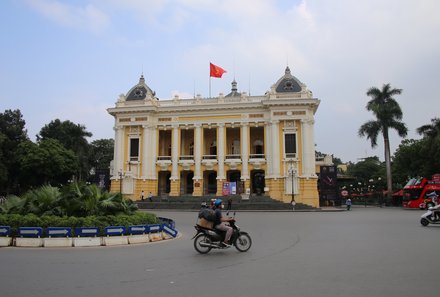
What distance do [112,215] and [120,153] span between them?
34.8 m

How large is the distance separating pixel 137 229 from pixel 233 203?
2660 cm

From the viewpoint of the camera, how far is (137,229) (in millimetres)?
12750

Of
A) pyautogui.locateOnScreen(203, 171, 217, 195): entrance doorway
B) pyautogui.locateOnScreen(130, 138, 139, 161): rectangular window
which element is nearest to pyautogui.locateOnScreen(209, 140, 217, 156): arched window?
pyautogui.locateOnScreen(203, 171, 217, 195): entrance doorway

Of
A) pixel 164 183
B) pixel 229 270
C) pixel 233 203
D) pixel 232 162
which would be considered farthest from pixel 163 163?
pixel 229 270

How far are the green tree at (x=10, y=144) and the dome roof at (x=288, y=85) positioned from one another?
35.0 m

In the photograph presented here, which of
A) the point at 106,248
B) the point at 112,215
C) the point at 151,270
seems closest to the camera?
the point at 151,270

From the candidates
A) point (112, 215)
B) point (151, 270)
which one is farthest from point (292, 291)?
point (112, 215)

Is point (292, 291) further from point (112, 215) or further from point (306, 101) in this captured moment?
point (306, 101)

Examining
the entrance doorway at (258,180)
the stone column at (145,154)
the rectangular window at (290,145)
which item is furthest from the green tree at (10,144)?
the rectangular window at (290,145)

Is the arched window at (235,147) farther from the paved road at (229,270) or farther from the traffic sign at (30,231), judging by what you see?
the traffic sign at (30,231)

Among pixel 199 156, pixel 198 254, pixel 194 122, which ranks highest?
pixel 194 122

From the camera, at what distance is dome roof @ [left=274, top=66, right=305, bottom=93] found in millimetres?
44781

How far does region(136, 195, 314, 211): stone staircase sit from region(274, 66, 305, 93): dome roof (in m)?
12.7

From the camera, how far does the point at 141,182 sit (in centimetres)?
4622
